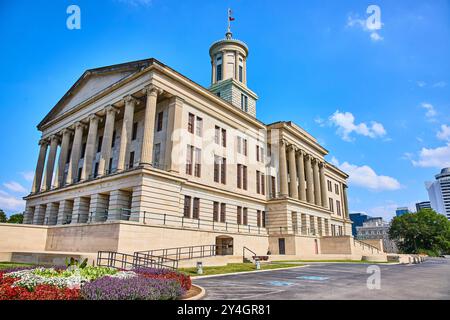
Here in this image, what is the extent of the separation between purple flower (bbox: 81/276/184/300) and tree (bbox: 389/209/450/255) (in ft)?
301

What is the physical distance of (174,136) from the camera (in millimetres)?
30875

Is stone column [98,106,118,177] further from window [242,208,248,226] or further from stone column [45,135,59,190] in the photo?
window [242,208,248,226]

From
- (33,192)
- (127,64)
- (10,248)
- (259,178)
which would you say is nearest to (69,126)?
(33,192)

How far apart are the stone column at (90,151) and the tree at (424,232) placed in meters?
86.3

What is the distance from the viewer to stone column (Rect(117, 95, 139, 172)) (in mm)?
29980

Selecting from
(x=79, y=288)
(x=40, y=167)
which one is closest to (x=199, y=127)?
(x=40, y=167)

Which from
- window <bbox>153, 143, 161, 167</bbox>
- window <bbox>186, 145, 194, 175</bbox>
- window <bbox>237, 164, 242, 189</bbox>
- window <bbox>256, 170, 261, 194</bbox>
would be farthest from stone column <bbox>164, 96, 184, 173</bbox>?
window <bbox>256, 170, 261, 194</bbox>

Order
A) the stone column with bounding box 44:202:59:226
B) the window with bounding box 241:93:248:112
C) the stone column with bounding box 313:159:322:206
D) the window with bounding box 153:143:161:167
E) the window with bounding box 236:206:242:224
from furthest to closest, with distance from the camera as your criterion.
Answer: the stone column with bounding box 313:159:322:206
the window with bounding box 241:93:248:112
the window with bounding box 236:206:242:224
the stone column with bounding box 44:202:59:226
the window with bounding box 153:143:161:167

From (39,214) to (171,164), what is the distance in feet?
77.5

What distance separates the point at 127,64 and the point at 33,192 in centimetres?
2500

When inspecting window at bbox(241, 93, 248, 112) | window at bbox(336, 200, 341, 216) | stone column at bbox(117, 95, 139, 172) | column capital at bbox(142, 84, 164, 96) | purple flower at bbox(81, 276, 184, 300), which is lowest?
purple flower at bbox(81, 276, 184, 300)

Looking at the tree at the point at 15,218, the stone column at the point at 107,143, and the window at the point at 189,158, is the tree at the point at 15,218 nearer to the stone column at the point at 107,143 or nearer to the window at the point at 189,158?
the stone column at the point at 107,143

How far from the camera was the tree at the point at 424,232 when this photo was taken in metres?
81.9

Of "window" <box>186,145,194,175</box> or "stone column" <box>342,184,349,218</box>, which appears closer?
"window" <box>186,145,194,175</box>
